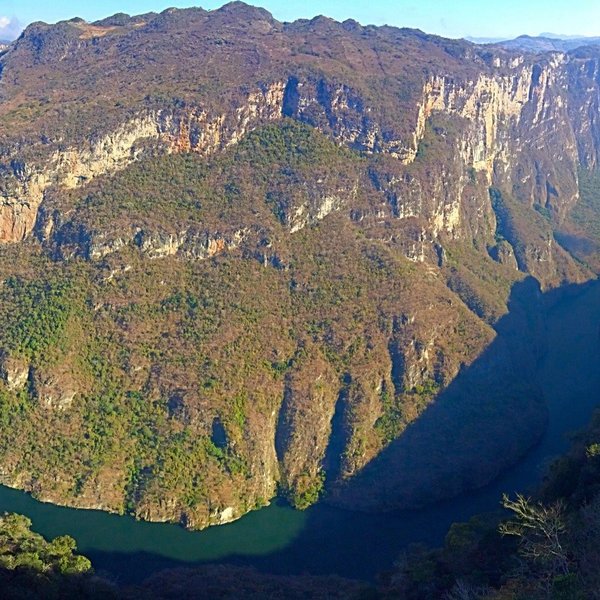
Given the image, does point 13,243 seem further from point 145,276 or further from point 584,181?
point 584,181

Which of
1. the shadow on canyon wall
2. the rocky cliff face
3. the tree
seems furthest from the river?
the tree

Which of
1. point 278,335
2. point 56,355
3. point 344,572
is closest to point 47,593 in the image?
point 344,572

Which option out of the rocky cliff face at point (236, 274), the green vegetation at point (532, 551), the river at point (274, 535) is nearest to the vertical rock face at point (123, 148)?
the rocky cliff face at point (236, 274)

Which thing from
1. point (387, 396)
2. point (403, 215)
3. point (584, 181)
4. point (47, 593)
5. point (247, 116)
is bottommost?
point (47, 593)

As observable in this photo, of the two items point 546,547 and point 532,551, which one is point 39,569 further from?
point 546,547

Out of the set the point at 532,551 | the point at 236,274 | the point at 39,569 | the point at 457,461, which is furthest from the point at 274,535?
the point at 532,551

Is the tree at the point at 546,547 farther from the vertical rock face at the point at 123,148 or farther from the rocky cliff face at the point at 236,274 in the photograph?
the vertical rock face at the point at 123,148
